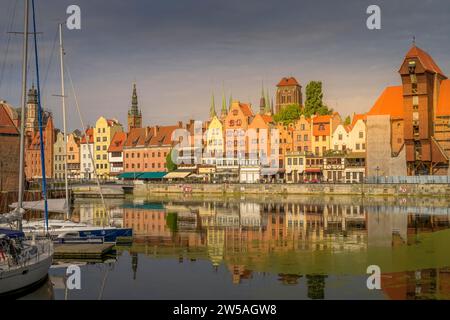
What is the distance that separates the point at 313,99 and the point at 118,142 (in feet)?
159

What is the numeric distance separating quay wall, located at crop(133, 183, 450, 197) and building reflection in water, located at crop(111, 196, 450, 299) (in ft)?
44.5

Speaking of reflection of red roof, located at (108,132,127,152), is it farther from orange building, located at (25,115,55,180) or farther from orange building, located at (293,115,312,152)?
orange building, located at (293,115,312,152)

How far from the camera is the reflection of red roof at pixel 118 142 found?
145m

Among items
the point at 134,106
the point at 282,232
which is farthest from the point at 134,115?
the point at 282,232

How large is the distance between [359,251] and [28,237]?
2273 cm

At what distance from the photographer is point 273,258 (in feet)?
127

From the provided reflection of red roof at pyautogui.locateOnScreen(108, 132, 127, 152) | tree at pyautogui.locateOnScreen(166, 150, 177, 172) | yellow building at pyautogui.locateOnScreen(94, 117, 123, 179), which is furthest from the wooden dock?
yellow building at pyautogui.locateOnScreen(94, 117, 123, 179)

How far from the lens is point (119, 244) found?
46.1 metres

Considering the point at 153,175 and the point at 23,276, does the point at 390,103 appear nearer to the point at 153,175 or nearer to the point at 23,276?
the point at 153,175

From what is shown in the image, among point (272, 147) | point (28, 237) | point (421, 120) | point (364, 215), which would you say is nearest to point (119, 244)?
point (28, 237)

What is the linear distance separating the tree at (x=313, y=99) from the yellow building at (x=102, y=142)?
49020 millimetres

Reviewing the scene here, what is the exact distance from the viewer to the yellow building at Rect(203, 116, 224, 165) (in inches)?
5034
